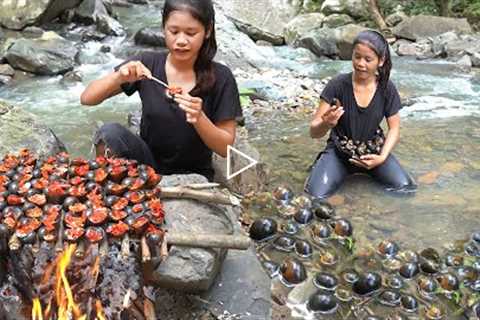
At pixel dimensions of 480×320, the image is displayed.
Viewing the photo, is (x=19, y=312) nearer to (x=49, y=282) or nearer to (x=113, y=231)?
(x=49, y=282)

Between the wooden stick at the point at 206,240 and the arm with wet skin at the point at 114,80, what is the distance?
3.18ft

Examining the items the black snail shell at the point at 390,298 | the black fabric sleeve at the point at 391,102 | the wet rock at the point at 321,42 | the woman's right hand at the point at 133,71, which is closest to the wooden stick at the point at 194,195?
the woman's right hand at the point at 133,71

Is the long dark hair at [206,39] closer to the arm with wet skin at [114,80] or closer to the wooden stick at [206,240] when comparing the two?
the arm with wet skin at [114,80]

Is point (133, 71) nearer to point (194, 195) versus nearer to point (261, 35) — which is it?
point (194, 195)

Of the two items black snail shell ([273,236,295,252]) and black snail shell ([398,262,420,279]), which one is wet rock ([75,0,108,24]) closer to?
black snail shell ([273,236,295,252])

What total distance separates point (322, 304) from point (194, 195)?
3.24 ft

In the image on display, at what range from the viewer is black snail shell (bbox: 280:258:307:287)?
3383 mm

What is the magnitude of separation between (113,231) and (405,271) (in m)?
1.96

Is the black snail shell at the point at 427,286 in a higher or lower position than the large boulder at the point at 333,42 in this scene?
higher

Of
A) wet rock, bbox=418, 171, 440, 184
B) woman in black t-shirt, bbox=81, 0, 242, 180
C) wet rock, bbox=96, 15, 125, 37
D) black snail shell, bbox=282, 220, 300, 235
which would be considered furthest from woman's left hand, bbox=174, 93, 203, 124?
wet rock, bbox=96, 15, 125, 37

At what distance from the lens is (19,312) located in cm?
250

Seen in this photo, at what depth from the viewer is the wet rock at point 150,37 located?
9883 mm

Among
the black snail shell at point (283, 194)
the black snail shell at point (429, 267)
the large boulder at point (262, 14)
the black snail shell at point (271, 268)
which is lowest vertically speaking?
the large boulder at point (262, 14)

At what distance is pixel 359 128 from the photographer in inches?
177
